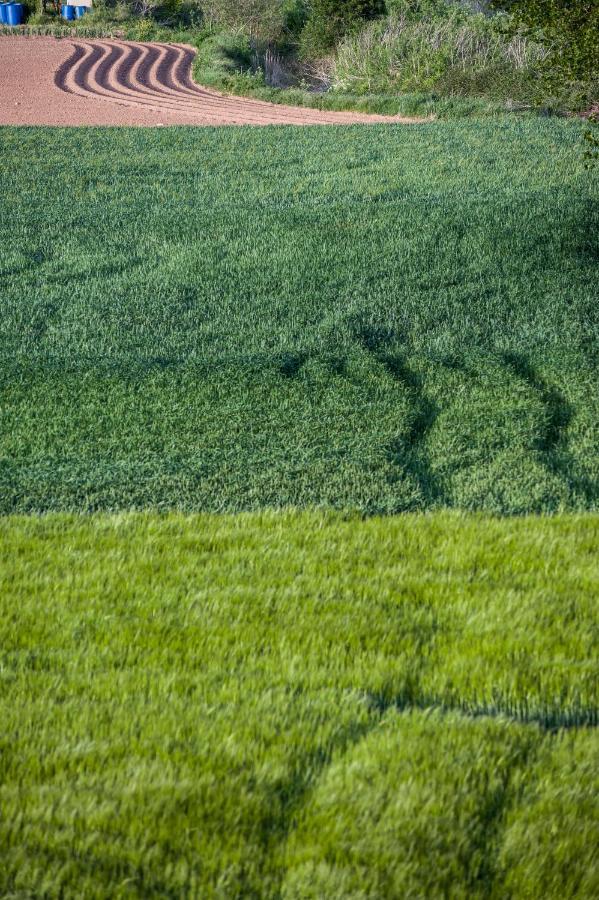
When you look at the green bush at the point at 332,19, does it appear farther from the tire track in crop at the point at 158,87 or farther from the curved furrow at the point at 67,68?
the curved furrow at the point at 67,68

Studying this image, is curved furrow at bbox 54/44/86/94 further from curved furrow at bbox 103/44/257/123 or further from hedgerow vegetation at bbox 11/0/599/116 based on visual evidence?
hedgerow vegetation at bbox 11/0/599/116

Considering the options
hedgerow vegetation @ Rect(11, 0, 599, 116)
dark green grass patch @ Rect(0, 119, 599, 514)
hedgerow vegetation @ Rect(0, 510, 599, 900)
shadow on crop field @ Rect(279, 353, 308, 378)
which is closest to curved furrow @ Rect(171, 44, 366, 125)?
hedgerow vegetation @ Rect(11, 0, 599, 116)

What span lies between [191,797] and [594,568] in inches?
83.9

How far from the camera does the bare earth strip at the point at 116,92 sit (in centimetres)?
1598

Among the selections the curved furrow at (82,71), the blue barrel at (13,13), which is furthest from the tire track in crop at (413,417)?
the blue barrel at (13,13)

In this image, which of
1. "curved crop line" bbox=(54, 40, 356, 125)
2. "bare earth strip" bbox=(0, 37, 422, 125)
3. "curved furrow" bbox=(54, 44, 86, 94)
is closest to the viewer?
"bare earth strip" bbox=(0, 37, 422, 125)

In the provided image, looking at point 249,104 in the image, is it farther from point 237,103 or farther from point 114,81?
point 114,81

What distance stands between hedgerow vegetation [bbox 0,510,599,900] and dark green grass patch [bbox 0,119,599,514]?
2.95 feet

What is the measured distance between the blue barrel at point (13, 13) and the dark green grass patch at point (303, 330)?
64.3 feet

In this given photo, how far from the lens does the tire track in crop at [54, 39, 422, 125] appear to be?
1623 centimetres

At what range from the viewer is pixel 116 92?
18609mm

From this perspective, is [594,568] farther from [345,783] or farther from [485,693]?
[345,783]

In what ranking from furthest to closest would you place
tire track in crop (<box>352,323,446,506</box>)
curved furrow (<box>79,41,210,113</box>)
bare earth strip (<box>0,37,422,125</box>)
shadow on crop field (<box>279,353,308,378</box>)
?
1. curved furrow (<box>79,41,210,113</box>)
2. bare earth strip (<box>0,37,422,125</box>)
3. shadow on crop field (<box>279,353,308,378</box>)
4. tire track in crop (<box>352,323,446,506</box>)

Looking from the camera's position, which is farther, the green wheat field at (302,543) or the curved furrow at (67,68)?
the curved furrow at (67,68)
